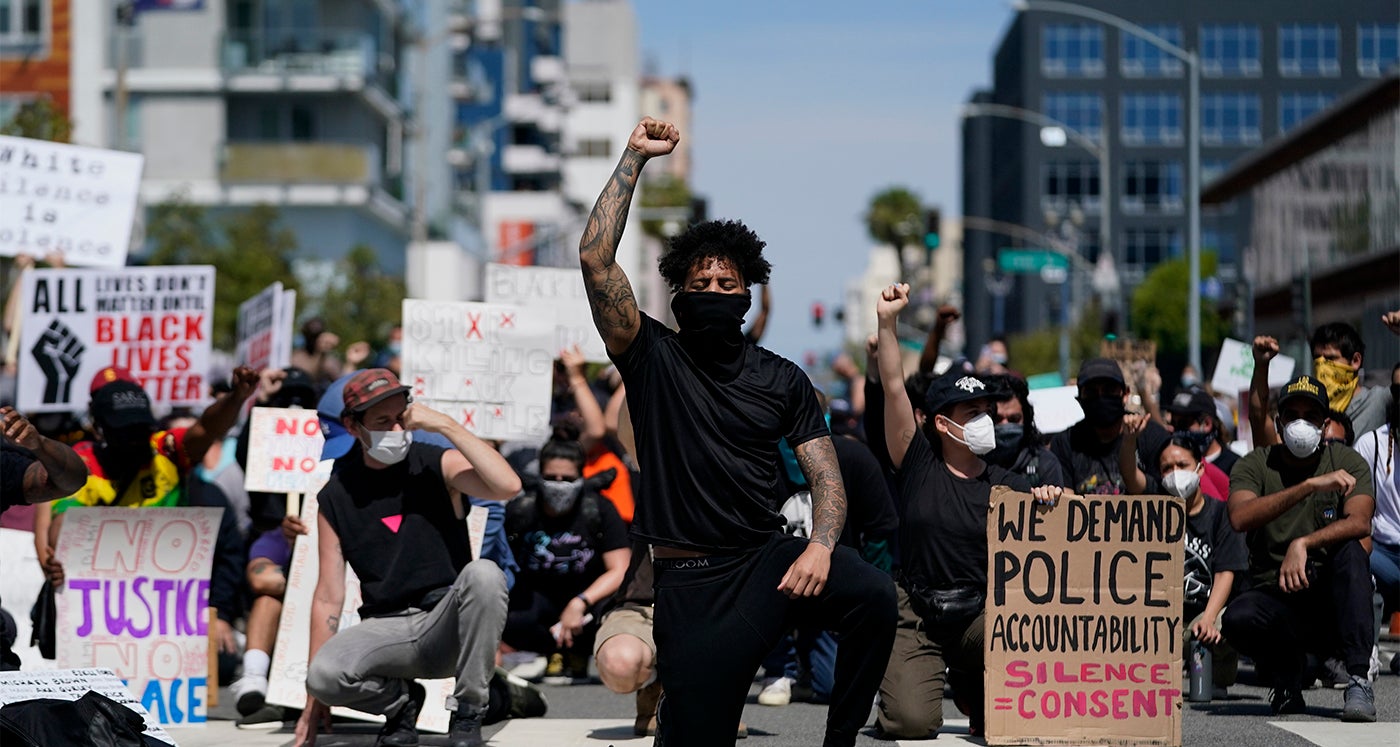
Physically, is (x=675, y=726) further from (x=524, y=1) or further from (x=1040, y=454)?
(x=524, y=1)

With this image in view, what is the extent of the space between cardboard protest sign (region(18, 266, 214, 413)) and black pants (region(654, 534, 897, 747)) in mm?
7689

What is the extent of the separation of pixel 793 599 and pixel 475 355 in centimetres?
672

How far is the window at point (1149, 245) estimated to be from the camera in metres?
105

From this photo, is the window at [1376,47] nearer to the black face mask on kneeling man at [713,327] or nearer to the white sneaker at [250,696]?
the white sneaker at [250,696]

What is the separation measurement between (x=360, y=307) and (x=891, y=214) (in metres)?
71.5

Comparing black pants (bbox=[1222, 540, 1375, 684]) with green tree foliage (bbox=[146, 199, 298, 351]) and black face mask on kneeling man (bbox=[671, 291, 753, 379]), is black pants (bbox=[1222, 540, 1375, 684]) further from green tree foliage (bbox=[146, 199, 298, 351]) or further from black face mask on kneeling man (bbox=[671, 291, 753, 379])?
green tree foliage (bbox=[146, 199, 298, 351])

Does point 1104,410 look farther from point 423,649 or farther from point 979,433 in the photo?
point 423,649

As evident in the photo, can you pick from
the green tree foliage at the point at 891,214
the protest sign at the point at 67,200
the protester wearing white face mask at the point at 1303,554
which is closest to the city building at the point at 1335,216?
the protest sign at the point at 67,200

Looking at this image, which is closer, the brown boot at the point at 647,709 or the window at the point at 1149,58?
the brown boot at the point at 647,709

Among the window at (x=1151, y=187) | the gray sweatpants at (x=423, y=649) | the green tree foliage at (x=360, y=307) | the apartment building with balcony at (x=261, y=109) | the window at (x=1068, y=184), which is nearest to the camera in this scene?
the gray sweatpants at (x=423, y=649)

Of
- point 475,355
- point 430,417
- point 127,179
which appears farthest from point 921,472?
point 127,179

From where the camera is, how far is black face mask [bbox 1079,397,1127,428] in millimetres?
10656

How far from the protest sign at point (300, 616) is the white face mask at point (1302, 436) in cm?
401

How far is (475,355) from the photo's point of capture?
13.2 m
